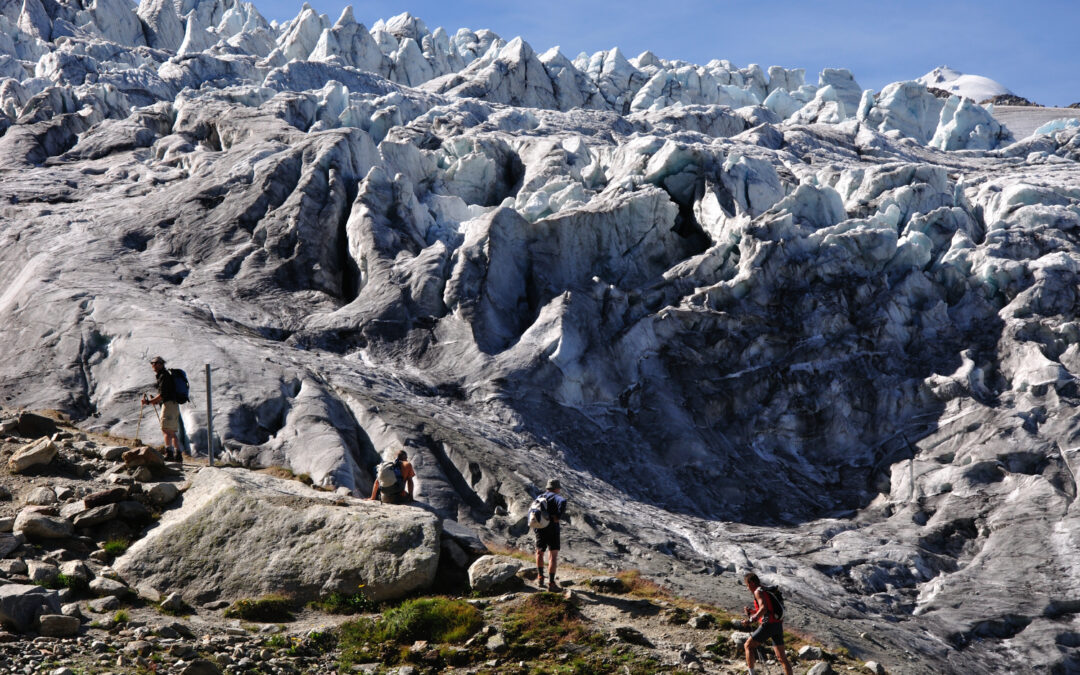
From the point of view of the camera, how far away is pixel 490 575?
1783 cm

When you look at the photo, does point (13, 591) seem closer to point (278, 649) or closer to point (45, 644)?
point (45, 644)

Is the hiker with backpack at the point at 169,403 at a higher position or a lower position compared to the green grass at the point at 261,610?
higher

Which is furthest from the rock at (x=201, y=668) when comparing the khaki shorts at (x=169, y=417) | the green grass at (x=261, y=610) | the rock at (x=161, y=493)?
the khaki shorts at (x=169, y=417)

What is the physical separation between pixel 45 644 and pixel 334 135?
43.4m

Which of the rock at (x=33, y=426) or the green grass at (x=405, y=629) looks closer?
the green grass at (x=405, y=629)

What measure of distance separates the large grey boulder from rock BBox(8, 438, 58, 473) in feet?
11.7

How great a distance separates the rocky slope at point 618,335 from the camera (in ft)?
107

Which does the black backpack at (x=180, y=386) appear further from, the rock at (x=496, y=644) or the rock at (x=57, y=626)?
the rock at (x=496, y=644)

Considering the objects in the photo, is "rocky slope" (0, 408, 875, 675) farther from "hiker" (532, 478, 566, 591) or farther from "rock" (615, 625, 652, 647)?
"hiker" (532, 478, 566, 591)

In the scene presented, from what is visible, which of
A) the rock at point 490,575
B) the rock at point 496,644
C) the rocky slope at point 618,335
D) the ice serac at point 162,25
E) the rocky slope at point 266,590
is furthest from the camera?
the ice serac at point 162,25

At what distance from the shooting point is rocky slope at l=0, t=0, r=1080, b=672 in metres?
32.8

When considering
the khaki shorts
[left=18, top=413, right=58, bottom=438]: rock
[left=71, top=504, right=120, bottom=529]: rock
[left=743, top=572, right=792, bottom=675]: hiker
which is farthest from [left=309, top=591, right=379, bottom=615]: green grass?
[left=18, top=413, right=58, bottom=438]: rock

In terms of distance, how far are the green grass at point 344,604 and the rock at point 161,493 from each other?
4.31 metres

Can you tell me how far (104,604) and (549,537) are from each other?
7.87m
